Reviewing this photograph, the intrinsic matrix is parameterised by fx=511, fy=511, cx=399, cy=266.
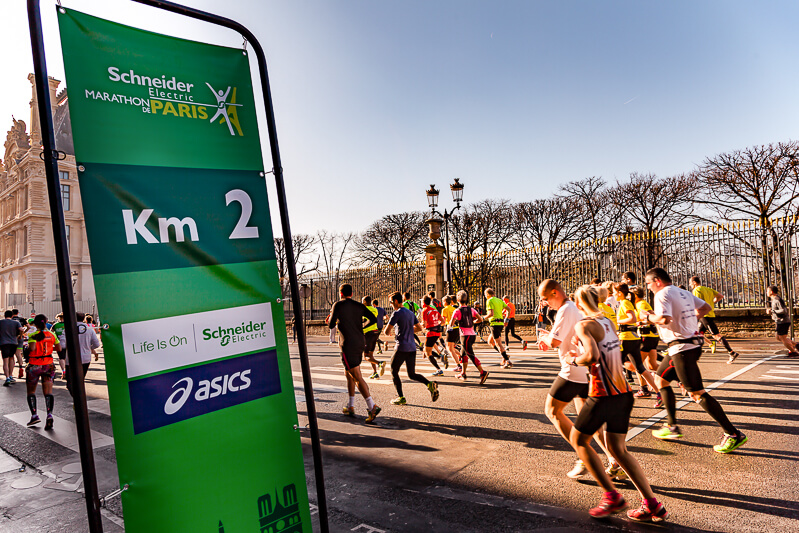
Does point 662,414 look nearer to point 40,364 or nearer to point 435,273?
point 40,364

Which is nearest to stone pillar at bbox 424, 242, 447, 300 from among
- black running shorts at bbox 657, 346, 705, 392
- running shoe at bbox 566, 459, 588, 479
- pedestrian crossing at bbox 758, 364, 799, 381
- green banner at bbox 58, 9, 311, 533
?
pedestrian crossing at bbox 758, 364, 799, 381

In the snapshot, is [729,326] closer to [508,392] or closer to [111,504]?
[508,392]

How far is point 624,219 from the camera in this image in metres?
33.3

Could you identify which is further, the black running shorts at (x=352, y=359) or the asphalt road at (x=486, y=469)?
the black running shorts at (x=352, y=359)

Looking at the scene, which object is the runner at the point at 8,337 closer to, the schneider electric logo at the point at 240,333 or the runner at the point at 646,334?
the schneider electric logo at the point at 240,333

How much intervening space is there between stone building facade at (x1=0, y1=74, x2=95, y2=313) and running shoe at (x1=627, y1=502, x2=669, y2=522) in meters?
55.2

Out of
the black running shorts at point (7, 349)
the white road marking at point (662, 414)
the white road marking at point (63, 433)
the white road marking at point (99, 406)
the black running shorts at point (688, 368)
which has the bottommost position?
the white road marking at point (662, 414)

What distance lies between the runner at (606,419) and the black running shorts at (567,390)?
0.50 metres

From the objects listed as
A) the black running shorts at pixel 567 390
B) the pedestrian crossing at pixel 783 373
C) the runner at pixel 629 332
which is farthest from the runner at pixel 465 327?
the black running shorts at pixel 567 390

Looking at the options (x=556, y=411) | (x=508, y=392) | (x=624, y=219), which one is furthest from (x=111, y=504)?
(x=624, y=219)

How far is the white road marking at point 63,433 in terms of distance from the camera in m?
7.05

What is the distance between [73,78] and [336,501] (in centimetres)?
381

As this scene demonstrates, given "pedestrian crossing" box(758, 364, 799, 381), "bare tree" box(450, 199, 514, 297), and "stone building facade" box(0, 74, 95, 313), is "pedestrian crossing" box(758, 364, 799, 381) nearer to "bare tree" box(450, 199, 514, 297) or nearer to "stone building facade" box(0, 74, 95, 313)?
"bare tree" box(450, 199, 514, 297)

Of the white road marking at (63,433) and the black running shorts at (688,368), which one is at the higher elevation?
the black running shorts at (688,368)
